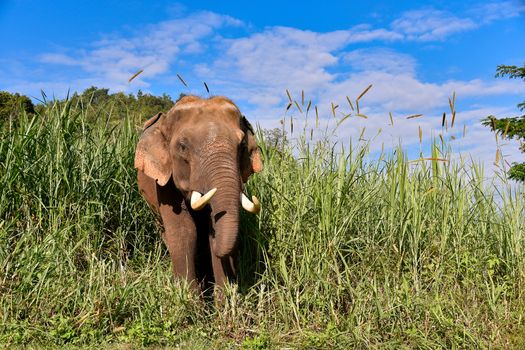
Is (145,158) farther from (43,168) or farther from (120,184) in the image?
(43,168)

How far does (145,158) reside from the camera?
17.3 feet

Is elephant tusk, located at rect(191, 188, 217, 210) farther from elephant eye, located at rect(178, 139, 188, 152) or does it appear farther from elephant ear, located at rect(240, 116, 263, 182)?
elephant ear, located at rect(240, 116, 263, 182)

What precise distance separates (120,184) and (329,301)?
2950mm

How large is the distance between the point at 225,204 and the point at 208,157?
51cm

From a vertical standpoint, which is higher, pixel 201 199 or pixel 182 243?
pixel 201 199

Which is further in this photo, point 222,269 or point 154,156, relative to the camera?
point 154,156

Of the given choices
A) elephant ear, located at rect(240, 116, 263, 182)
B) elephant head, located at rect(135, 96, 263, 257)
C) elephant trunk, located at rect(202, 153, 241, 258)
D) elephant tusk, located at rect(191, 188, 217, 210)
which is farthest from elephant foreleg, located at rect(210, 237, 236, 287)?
elephant ear, located at rect(240, 116, 263, 182)

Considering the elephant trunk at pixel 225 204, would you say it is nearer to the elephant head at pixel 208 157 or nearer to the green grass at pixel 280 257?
the elephant head at pixel 208 157

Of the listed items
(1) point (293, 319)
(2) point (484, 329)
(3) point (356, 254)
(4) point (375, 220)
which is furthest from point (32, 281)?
(2) point (484, 329)

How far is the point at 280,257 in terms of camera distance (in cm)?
501

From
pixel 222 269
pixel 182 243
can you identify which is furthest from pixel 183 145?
pixel 222 269

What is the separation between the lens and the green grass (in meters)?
4.39

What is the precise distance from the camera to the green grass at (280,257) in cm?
439

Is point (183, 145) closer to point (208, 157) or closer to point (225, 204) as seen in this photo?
point (208, 157)
